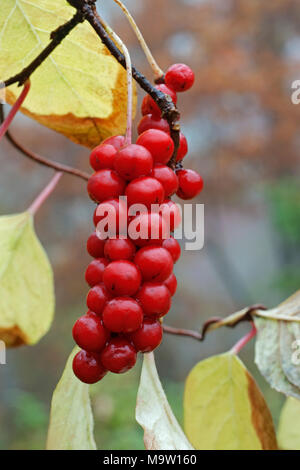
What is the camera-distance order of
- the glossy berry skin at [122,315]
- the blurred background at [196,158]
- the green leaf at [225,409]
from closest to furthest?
the glossy berry skin at [122,315]
the green leaf at [225,409]
the blurred background at [196,158]

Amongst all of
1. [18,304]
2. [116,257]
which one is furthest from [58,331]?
[116,257]

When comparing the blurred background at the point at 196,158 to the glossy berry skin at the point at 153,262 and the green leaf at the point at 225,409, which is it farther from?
the glossy berry skin at the point at 153,262

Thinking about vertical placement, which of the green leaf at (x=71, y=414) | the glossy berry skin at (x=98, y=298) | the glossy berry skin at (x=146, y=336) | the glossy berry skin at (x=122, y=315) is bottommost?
the green leaf at (x=71, y=414)

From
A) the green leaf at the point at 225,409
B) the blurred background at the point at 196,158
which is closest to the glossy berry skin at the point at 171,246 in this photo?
the green leaf at the point at 225,409

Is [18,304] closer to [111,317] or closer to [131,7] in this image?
[111,317]

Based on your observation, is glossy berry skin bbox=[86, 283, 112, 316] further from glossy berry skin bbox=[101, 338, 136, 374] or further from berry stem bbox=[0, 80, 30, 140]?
berry stem bbox=[0, 80, 30, 140]

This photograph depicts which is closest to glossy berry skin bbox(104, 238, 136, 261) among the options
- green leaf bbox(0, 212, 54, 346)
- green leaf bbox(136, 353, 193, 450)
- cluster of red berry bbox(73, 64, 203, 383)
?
cluster of red berry bbox(73, 64, 203, 383)
